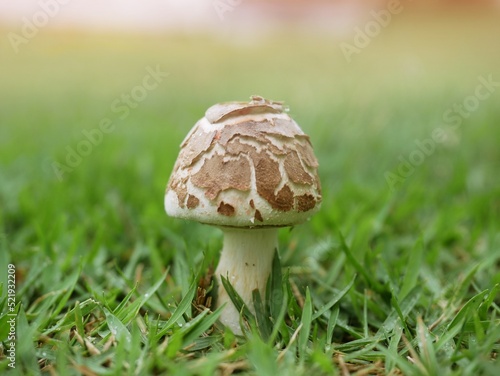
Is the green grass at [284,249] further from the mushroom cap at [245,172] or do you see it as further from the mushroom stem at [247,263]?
the mushroom cap at [245,172]

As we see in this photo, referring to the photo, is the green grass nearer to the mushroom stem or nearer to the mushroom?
the mushroom stem

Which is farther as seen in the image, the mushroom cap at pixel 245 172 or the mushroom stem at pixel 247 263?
the mushroom stem at pixel 247 263

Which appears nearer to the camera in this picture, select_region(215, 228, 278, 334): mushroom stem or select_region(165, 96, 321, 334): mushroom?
select_region(165, 96, 321, 334): mushroom

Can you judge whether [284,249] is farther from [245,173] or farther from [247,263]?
[245,173]

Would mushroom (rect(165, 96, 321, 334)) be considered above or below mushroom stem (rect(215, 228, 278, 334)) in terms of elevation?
above

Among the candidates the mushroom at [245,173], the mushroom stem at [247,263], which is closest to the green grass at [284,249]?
the mushroom stem at [247,263]


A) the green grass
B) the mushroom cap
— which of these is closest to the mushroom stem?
the green grass

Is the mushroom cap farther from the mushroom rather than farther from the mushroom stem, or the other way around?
the mushroom stem

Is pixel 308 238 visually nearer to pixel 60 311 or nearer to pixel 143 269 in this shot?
pixel 143 269
